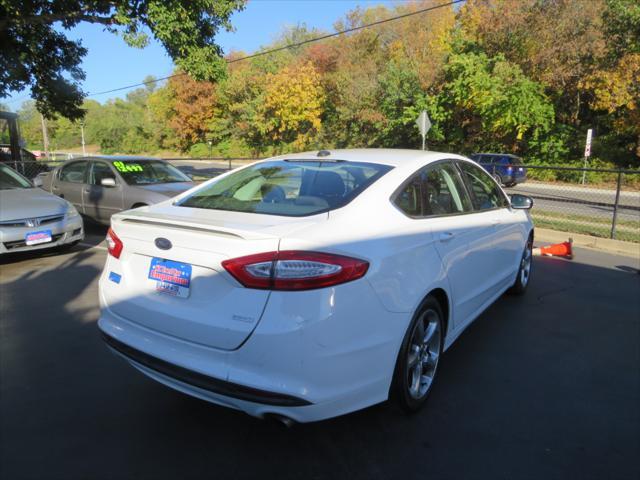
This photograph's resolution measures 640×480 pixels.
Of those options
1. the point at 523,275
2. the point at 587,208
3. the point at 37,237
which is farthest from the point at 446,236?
the point at 587,208

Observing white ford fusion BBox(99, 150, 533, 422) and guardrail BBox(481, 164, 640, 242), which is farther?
guardrail BBox(481, 164, 640, 242)

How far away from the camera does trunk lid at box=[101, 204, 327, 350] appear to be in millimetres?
2303

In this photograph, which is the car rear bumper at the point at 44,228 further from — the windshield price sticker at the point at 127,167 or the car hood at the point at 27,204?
the windshield price sticker at the point at 127,167

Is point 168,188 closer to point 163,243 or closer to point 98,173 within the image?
point 98,173

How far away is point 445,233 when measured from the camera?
3.18 m

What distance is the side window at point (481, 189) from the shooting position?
403 centimetres

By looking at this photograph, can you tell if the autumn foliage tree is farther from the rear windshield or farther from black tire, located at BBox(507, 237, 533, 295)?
the rear windshield

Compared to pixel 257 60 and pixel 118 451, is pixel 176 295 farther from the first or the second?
pixel 257 60

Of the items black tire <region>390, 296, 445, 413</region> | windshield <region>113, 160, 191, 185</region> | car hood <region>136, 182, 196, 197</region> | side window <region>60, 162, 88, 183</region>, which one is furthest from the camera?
side window <region>60, 162, 88, 183</region>

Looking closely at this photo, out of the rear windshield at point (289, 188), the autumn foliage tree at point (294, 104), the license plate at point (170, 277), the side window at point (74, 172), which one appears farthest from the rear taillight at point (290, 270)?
the autumn foliage tree at point (294, 104)

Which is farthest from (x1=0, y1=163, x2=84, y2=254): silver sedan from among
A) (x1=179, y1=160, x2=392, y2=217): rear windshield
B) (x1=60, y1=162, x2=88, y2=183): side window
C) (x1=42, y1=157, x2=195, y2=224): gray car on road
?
(x1=179, y1=160, x2=392, y2=217): rear windshield

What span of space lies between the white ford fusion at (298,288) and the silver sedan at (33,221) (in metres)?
4.08

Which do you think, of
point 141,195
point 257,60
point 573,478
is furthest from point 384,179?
point 257,60

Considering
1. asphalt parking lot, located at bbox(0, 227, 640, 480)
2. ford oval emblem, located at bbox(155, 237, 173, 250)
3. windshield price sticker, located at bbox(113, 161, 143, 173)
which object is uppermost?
windshield price sticker, located at bbox(113, 161, 143, 173)
